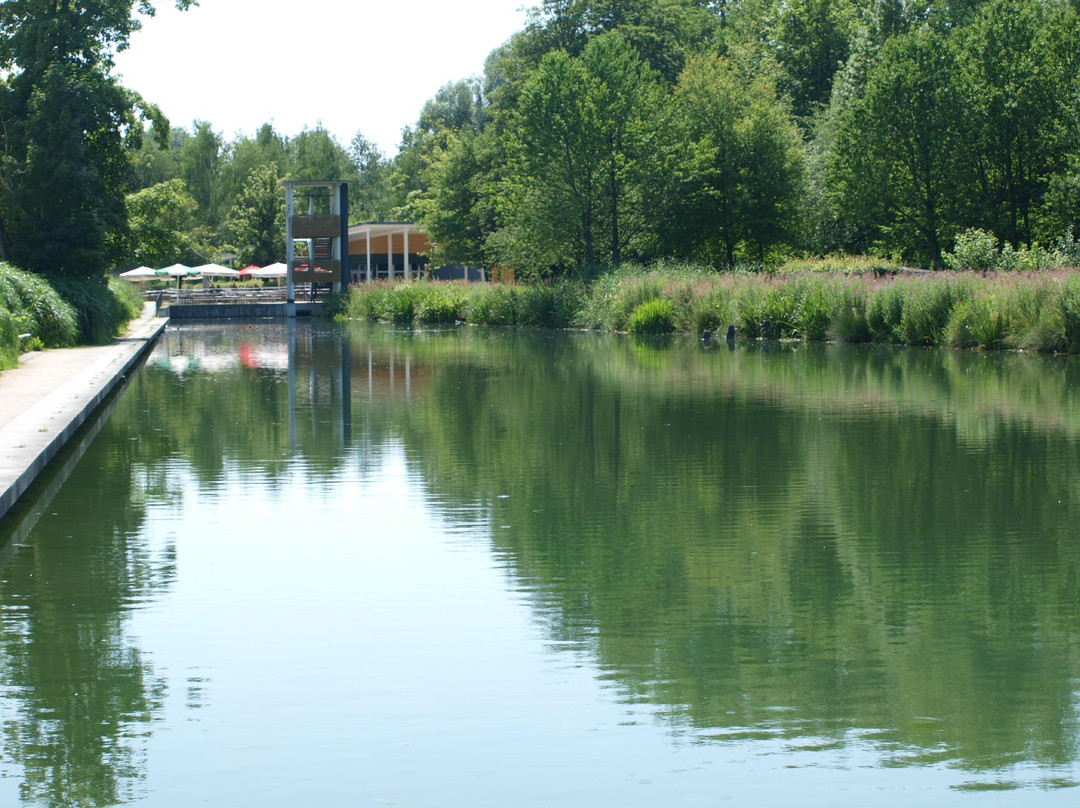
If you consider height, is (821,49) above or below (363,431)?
above

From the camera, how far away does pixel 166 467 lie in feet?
45.8

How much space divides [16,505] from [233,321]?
51.2 m

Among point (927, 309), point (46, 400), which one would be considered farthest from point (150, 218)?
point (46, 400)

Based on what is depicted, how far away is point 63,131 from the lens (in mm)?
35188

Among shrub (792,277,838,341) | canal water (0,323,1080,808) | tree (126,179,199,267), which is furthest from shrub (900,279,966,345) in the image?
tree (126,179,199,267)

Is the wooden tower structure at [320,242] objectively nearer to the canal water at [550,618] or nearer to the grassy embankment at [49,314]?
the grassy embankment at [49,314]

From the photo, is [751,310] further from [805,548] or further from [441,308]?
[805,548]

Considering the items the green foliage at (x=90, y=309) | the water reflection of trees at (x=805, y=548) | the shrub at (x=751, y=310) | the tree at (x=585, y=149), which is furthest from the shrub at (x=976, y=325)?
the tree at (x=585, y=149)

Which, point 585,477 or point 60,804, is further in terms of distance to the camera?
point 585,477

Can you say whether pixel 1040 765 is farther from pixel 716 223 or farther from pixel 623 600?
pixel 716 223

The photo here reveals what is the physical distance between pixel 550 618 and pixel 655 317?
3487cm

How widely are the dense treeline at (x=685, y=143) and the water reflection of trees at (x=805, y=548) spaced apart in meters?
21.8

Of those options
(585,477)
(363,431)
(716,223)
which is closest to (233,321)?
(716,223)

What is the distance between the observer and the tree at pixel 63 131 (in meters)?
35.5
